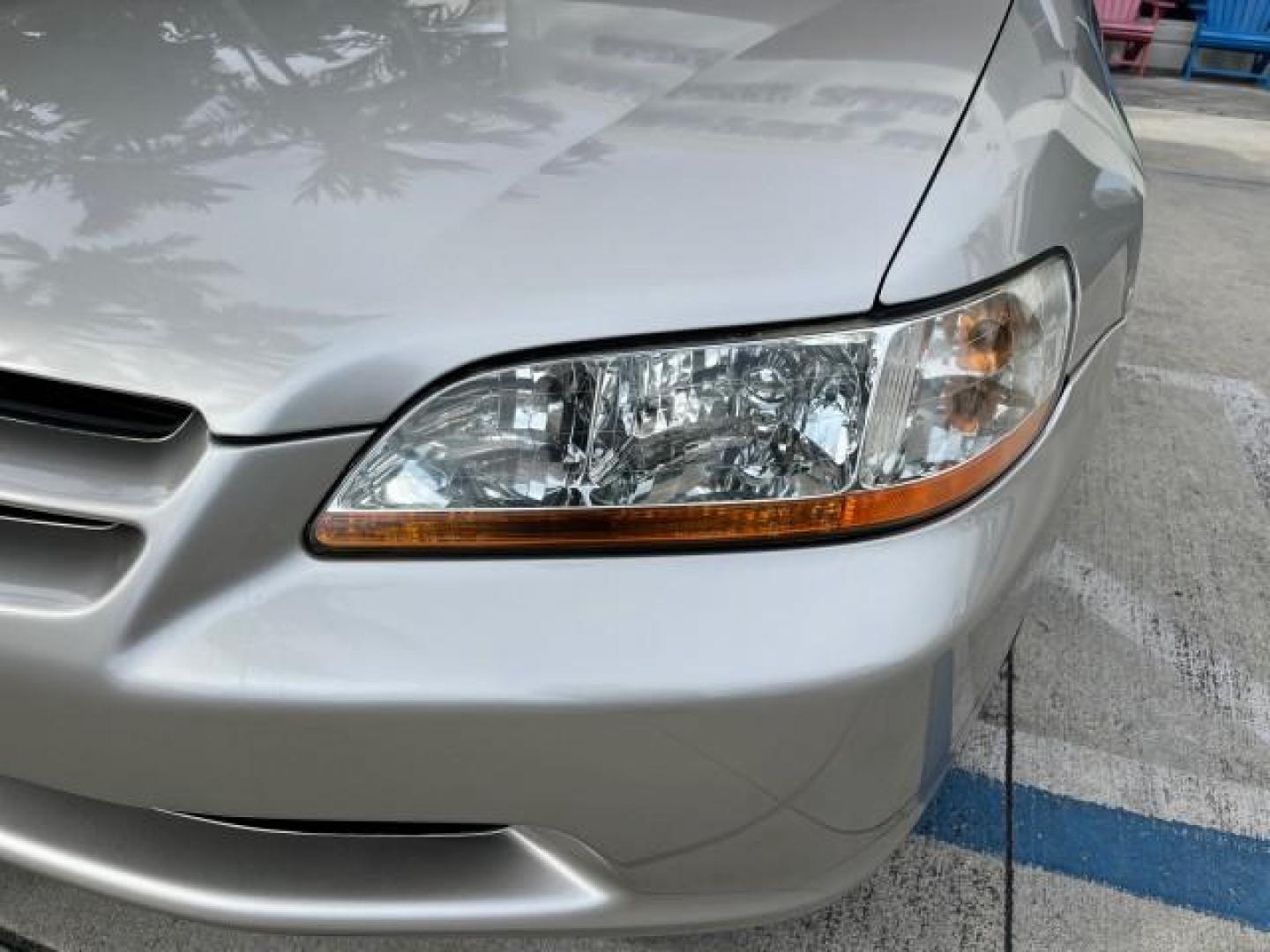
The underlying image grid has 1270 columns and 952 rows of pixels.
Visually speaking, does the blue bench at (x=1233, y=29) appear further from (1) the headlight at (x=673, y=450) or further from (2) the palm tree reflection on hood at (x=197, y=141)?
(1) the headlight at (x=673, y=450)

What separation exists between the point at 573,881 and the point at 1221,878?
3.75 ft

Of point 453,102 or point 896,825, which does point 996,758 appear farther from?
point 453,102

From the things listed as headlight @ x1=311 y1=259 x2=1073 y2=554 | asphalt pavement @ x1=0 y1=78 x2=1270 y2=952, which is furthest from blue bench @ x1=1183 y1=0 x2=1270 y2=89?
headlight @ x1=311 y1=259 x2=1073 y2=554

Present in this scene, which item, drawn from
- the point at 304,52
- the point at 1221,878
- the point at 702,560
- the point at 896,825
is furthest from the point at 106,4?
the point at 1221,878

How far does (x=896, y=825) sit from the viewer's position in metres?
1.18

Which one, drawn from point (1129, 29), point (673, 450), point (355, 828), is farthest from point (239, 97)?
point (1129, 29)

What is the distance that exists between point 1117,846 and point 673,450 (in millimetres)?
1162

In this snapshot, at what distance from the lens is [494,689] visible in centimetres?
97

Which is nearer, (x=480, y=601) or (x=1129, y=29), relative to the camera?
(x=480, y=601)

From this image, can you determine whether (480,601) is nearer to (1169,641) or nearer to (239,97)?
(239,97)

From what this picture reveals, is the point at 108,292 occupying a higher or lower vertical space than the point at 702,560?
higher

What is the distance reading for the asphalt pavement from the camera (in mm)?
1543

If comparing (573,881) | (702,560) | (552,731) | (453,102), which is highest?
(453,102)

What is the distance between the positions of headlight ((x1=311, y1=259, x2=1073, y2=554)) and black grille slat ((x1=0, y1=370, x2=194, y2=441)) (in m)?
0.20
